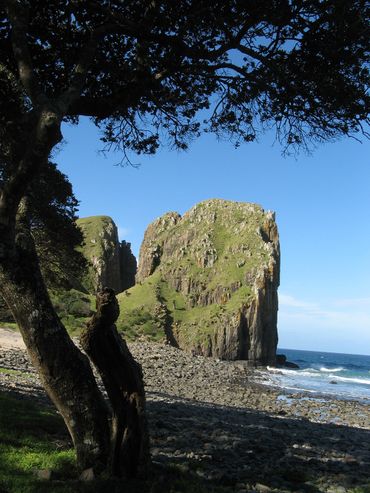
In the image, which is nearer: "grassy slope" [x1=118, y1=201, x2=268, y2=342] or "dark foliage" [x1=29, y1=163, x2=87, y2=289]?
"dark foliage" [x1=29, y1=163, x2=87, y2=289]

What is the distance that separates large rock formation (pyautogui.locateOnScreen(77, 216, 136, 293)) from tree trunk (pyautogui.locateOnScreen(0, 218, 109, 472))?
111140 mm

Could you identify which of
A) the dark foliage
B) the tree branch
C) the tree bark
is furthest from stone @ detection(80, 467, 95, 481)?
the dark foliage

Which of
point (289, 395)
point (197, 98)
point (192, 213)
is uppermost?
point (192, 213)

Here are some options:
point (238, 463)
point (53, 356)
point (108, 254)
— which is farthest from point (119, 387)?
point (108, 254)

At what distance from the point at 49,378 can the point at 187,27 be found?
7.08 m

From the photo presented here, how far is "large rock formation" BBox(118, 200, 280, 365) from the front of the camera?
294ft

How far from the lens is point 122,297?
109188mm

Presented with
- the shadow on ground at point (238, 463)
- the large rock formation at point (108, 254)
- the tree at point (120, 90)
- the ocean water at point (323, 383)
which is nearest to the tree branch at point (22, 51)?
the tree at point (120, 90)

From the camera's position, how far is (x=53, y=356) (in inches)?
240

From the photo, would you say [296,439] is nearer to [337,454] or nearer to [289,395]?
[337,454]

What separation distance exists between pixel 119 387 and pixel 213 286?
98831mm

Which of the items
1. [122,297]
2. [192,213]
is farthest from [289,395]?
[192,213]

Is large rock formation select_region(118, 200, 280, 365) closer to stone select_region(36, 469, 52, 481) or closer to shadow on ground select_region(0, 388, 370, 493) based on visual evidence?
shadow on ground select_region(0, 388, 370, 493)

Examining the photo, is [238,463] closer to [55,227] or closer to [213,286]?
[55,227]
